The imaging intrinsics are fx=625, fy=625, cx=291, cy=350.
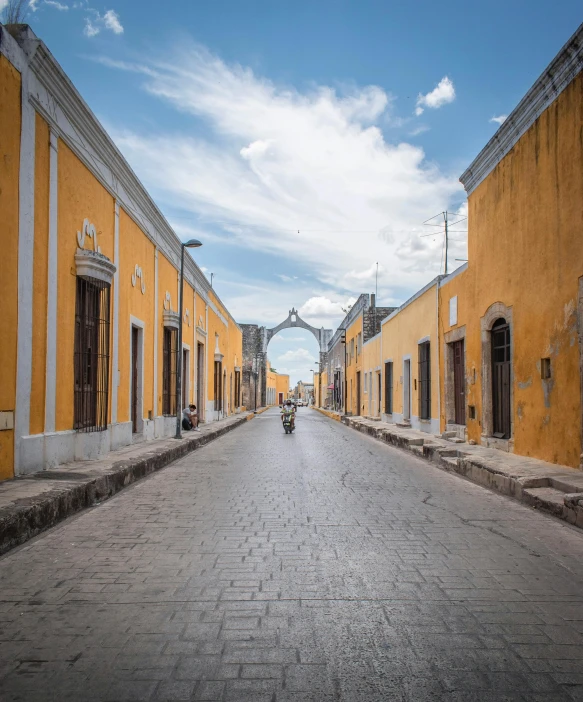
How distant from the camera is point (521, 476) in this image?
7629 millimetres

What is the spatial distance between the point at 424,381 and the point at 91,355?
11174 millimetres

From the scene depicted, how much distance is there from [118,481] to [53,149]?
14.7 ft

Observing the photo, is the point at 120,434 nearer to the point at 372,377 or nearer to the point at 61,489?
the point at 61,489

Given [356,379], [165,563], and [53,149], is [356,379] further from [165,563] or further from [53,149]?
[165,563]

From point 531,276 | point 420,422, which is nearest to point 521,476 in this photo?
point 531,276

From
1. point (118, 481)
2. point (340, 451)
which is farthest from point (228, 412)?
point (118, 481)

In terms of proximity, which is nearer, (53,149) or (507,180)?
(53,149)

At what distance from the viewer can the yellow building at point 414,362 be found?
56.3 ft

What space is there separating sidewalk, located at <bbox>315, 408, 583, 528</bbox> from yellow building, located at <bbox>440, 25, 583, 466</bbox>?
40cm

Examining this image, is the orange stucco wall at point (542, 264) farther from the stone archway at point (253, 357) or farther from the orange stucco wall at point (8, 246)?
the stone archway at point (253, 357)

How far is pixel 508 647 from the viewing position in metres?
2.98

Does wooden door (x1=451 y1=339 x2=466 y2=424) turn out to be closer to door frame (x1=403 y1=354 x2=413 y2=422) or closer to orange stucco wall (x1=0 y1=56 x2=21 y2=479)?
door frame (x1=403 y1=354 x2=413 y2=422)

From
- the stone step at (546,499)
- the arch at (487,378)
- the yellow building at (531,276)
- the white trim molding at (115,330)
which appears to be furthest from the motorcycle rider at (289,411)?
the stone step at (546,499)

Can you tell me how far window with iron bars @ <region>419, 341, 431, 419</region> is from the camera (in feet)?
59.6
